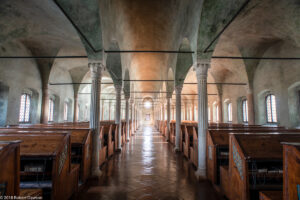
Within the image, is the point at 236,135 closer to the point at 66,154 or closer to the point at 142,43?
the point at 66,154

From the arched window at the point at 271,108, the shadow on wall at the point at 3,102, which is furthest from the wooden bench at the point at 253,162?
the shadow on wall at the point at 3,102

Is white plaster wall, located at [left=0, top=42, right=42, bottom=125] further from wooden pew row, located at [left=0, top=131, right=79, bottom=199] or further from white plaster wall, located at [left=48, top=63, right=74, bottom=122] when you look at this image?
wooden pew row, located at [left=0, top=131, right=79, bottom=199]

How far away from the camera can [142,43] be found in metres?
12.8

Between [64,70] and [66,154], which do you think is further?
[64,70]

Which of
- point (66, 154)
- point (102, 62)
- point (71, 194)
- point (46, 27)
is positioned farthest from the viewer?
point (46, 27)

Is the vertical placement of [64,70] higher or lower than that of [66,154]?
higher

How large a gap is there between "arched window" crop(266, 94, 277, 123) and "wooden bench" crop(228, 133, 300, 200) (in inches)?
351

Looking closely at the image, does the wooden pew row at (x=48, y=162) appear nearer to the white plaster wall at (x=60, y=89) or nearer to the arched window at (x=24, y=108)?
the arched window at (x=24, y=108)

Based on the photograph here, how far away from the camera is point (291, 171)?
1.77m

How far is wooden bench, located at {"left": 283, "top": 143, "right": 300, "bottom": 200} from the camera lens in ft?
5.58

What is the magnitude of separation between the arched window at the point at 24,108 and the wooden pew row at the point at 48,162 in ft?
31.3

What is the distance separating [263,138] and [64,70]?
1564cm

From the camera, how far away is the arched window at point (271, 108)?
36.0ft

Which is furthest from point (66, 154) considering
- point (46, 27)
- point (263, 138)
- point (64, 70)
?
point (64, 70)
